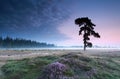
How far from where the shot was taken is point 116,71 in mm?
22547

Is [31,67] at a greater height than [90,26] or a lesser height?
lesser

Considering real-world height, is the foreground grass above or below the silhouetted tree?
below

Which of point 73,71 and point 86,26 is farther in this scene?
point 86,26

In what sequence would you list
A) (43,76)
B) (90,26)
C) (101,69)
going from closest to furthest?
(43,76) < (101,69) < (90,26)

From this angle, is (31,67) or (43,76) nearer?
(43,76)

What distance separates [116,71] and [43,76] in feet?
30.0

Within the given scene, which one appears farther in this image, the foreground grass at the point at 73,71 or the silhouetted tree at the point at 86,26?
the silhouetted tree at the point at 86,26

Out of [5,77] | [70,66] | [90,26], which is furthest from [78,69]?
[90,26]

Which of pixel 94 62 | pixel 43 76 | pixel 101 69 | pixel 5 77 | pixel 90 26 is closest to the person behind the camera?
pixel 43 76

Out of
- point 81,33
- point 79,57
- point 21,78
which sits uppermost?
point 81,33

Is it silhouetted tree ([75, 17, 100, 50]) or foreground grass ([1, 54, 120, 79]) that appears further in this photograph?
silhouetted tree ([75, 17, 100, 50])

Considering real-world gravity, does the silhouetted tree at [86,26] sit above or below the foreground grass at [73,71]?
above

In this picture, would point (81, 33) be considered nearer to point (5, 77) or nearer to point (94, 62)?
point (94, 62)

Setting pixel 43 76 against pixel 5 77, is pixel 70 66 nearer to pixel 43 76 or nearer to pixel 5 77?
pixel 43 76
